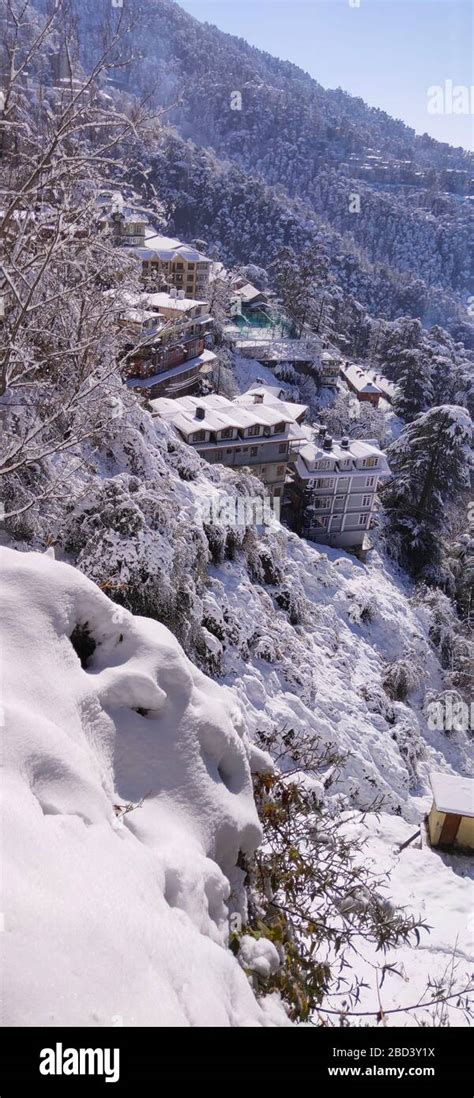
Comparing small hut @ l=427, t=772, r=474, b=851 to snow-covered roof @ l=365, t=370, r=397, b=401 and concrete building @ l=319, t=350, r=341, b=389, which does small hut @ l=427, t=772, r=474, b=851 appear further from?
snow-covered roof @ l=365, t=370, r=397, b=401

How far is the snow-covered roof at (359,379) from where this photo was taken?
2024 inches

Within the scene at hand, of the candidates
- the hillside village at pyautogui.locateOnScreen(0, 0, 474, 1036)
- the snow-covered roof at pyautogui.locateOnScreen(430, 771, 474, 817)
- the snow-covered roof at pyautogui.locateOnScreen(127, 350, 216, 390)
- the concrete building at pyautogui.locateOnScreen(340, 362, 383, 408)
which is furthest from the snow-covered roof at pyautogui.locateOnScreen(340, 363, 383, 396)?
the snow-covered roof at pyautogui.locateOnScreen(430, 771, 474, 817)

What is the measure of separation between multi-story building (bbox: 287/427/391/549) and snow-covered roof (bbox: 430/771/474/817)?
19640 millimetres

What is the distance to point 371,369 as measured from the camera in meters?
63.0

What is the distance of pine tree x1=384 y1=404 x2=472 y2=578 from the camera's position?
3238 cm

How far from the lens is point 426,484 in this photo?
1335 inches

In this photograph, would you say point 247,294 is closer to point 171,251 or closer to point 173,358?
point 171,251

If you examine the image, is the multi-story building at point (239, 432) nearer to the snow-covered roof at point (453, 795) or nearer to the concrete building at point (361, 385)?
the snow-covered roof at point (453, 795)

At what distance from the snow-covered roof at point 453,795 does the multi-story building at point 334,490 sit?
1964 cm

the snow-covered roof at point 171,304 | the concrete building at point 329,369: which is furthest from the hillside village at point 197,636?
the concrete building at point 329,369

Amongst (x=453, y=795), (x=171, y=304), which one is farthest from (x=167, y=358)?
Answer: (x=453, y=795)
